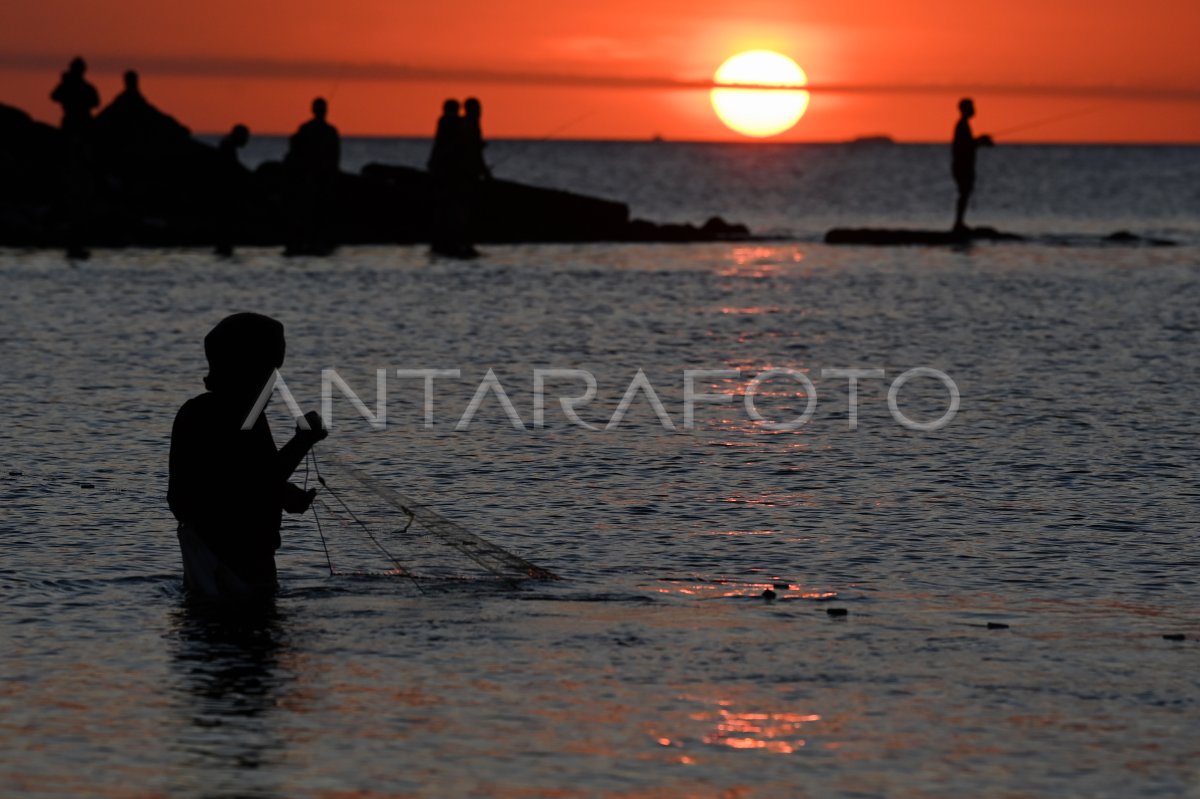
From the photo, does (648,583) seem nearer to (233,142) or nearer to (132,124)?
(233,142)

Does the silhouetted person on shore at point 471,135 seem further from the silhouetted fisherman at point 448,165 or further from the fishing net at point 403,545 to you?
the fishing net at point 403,545

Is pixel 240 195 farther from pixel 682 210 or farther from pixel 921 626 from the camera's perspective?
pixel 682 210

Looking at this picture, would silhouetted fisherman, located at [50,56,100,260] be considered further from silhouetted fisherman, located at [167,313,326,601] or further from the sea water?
silhouetted fisherman, located at [167,313,326,601]

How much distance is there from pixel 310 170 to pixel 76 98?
3930 millimetres

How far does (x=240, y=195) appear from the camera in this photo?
123 ft

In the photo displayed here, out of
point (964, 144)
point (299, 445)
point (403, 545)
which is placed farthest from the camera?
point (964, 144)

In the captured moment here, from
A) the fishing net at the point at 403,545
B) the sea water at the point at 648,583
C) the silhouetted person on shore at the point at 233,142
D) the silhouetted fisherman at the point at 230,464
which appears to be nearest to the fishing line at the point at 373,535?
the fishing net at the point at 403,545

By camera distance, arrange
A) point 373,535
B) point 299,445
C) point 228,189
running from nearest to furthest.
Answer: point 299,445, point 373,535, point 228,189

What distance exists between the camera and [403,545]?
927cm

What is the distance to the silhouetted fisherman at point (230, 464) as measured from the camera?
26.7 feet

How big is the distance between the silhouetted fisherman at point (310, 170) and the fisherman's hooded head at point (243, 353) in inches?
901

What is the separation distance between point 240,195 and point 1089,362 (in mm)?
22523

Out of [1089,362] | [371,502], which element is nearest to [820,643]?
[371,502]

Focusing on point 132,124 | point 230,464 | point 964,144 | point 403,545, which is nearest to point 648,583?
point 403,545
